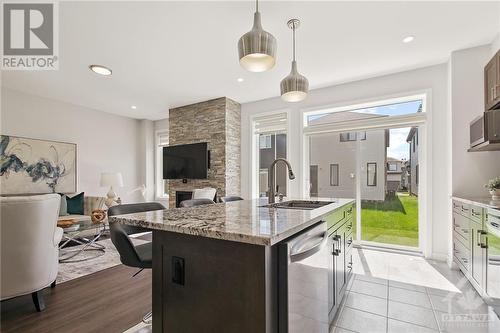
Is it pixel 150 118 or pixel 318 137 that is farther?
pixel 150 118

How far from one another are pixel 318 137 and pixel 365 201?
1419mm

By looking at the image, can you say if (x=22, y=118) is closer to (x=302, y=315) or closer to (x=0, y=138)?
(x=0, y=138)

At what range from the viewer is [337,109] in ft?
14.8

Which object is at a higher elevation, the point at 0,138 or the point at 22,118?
the point at 22,118

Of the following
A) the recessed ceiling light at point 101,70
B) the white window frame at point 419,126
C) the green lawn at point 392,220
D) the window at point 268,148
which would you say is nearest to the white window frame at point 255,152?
the window at point 268,148

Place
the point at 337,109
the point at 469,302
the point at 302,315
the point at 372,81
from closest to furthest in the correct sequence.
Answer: the point at 302,315
the point at 469,302
the point at 372,81
the point at 337,109

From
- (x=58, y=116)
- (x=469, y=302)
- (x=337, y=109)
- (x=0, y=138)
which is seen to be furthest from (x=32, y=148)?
(x=469, y=302)

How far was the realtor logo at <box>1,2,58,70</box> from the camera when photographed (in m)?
2.47

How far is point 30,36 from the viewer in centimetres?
289

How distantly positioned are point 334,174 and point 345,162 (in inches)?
11.4

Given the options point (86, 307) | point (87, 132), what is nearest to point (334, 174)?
point (86, 307)

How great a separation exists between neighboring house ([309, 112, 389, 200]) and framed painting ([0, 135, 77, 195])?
5.02 metres

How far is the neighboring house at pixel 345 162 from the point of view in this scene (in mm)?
4246

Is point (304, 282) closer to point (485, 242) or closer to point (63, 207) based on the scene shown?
point (485, 242)
